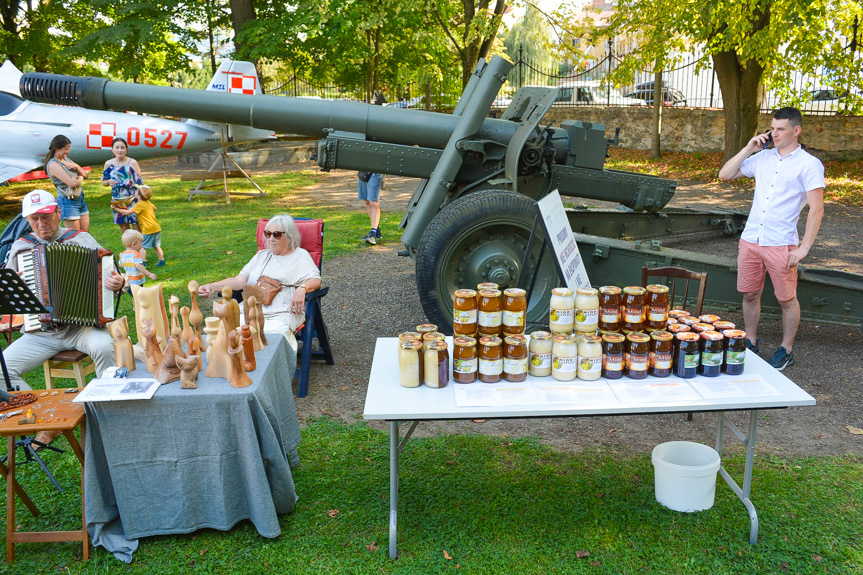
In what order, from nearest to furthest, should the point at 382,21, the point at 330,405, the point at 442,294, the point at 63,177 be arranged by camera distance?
the point at 330,405, the point at 442,294, the point at 63,177, the point at 382,21

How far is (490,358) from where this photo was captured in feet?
10.2

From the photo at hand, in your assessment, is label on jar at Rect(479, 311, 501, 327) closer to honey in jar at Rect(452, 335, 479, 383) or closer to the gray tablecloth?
honey in jar at Rect(452, 335, 479, 383)

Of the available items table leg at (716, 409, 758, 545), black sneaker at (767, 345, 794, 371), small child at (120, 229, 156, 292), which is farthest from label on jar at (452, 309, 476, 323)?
small child at (120, 229, 156, 292)

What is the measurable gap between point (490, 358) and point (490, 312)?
0.20m

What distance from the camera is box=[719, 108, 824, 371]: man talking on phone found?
4.59m

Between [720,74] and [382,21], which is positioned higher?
[382,21]

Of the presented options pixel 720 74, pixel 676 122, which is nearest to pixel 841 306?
pixel 720 74

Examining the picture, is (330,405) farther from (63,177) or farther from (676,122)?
(676,122)

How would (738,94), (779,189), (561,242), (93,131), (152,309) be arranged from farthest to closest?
(93,131), (738,94), (779,189), (561,242), (152,309)

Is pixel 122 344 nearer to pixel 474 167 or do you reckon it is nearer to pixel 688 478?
pixel 688 478

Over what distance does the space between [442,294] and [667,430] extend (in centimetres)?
187

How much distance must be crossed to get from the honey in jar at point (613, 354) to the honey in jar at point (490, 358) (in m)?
0.46

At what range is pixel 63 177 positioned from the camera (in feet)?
25.7

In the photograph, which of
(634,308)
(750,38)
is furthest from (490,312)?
(750,38)
